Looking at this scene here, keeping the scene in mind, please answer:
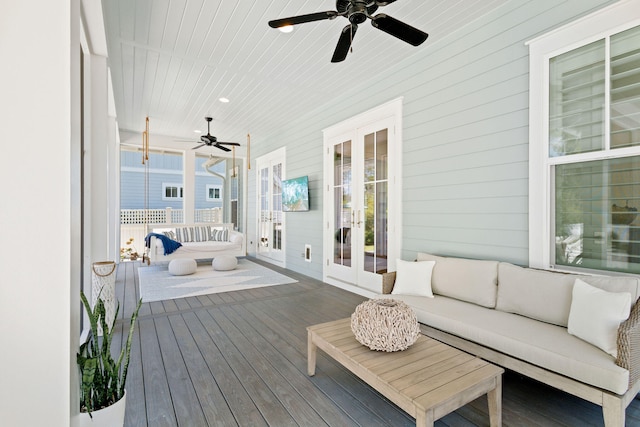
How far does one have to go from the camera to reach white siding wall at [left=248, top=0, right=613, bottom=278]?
273 cm

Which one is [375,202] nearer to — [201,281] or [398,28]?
[398,28]

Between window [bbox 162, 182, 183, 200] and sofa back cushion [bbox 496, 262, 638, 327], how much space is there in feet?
41.2

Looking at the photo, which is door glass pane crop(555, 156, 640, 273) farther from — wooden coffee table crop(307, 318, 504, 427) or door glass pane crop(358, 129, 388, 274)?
door glass pane crop(358, 129, 388, 274)

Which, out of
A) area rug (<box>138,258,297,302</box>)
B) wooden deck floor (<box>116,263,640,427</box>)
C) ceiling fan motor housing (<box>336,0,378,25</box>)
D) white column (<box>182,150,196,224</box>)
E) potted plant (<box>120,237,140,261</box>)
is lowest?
wooden deck floor (<box>116,263,640,427</box>)

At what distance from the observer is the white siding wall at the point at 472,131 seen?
2.73m

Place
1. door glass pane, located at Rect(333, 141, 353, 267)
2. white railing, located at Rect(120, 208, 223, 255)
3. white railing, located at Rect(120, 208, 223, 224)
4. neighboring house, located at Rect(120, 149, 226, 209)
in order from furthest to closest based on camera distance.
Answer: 1. neighboring house, located at Rect(120, 149, 226, 209)
2. white railing, located at Rect(120, 208, 223, 224)
3. white railing, located at Rect(120, 208, 223, 255)
4. door glass pane, located at Rect(333, 141, 353, 267)

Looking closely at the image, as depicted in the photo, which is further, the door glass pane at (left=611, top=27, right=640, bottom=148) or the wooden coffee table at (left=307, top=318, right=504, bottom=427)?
the door glass pane at (left=611, top=27, right=640, bottom=148)

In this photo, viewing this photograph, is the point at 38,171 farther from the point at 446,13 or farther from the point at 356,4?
the point at 446,13

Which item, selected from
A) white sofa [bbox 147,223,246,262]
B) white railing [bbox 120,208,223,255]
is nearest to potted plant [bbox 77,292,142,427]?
white sofa [bbox 147,223,246,262]

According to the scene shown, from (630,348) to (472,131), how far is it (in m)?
2.15

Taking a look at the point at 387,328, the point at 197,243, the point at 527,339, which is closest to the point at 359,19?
the point at 387,328

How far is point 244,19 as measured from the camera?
3010 millimetres

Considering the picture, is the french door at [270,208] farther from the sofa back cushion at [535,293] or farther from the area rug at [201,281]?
the sofa back cushion at [535,293]

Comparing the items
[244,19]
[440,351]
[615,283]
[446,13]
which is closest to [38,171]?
[440,351]
